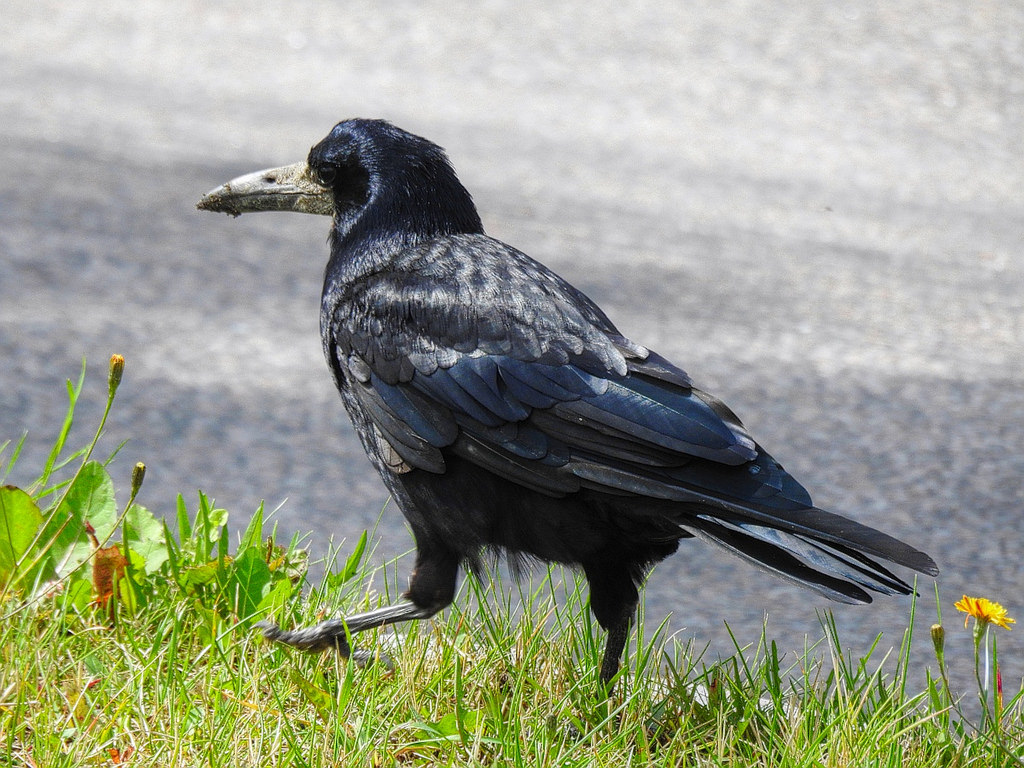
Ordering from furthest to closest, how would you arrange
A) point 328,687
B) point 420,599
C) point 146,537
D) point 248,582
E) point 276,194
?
point 276,194
point 146,537
point 248,582
point 420,599
point 328,687

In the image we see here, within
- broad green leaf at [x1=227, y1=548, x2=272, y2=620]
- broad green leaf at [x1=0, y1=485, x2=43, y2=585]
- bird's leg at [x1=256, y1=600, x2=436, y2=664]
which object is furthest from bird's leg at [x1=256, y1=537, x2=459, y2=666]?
broad green leaf at [x1=0, y1=485, x2=43, y2=585]

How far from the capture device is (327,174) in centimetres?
318

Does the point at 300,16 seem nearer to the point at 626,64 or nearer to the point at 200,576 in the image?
the point at 626,64

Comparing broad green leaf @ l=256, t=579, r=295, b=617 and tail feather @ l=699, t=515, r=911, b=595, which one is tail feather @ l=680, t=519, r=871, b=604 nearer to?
tail feather @ l=699, t=515, r=911, b=595

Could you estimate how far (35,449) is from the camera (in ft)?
13.7

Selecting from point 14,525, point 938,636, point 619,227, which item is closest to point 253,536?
point 14,525

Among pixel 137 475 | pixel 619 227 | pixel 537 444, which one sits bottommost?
pixel 137 475

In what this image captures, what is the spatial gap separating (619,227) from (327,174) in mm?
3659

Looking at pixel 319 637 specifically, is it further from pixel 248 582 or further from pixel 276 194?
pixel 276 194

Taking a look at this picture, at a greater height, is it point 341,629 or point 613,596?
point 613,596

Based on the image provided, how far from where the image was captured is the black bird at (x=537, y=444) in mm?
2445

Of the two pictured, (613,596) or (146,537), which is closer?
(613,596)

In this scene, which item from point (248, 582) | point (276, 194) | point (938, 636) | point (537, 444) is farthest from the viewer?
point (276, 194)

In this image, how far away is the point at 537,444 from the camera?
2.56 metres
